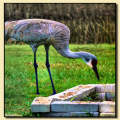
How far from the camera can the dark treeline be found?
679 cm

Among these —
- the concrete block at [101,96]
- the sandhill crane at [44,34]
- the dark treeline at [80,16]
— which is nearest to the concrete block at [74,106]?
the concrete block at [101,96]

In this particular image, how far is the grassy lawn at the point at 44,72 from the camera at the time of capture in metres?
6.82

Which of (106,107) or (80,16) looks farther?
(80,16)

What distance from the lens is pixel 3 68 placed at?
6.74 meters

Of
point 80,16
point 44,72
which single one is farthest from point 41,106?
point 80,16

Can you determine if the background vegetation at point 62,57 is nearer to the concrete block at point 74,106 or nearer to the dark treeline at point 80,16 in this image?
the dark treeline at point 80,16

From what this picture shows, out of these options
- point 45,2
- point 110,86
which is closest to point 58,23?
point 45,2

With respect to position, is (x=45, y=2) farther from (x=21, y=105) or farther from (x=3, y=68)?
(x=21, y=105)

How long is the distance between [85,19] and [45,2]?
31.1 inches

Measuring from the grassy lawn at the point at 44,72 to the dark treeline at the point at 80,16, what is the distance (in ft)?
0.58

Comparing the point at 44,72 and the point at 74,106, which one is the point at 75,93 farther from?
the point at 44,72

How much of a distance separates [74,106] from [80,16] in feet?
5.70

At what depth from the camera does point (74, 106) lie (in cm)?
608

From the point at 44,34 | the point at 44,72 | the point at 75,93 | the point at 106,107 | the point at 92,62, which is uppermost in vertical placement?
the point at 44,34
